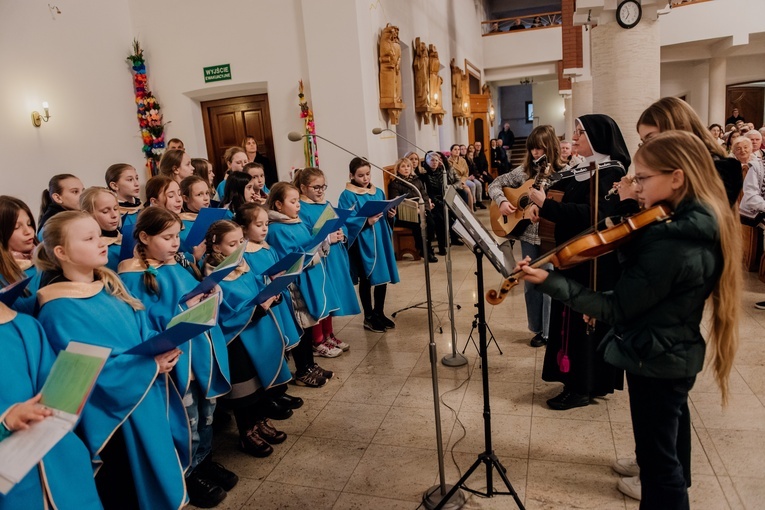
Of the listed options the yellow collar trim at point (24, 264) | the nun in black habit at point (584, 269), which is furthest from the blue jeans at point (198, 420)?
the nun in black habit at point (584, 269)

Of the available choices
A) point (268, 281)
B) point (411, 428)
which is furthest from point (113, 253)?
point (411, 428)

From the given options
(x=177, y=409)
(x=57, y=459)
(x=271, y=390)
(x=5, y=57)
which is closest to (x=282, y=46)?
(x=5, y=57)

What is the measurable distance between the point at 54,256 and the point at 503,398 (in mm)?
2496

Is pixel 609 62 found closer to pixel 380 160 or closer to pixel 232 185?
pixel 380 160

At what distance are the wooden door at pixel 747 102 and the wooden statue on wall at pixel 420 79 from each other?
11646mm

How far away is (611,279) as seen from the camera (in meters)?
2.78

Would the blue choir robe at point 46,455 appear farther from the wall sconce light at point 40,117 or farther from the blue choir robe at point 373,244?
the wall sconce light at point 40,117

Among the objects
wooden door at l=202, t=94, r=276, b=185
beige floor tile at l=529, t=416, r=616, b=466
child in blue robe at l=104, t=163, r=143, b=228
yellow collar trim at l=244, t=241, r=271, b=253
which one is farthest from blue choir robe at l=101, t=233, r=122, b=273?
wooden door at l=202, t=94, r=276, b=185

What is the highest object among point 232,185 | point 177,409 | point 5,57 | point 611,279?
A: point 5,57

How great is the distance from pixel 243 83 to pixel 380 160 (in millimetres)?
2036

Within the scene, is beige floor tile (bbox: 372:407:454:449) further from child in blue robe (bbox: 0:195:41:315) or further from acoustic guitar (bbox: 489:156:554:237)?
child in blue robe (bbox: 0:195:41:315)

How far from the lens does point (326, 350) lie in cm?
420

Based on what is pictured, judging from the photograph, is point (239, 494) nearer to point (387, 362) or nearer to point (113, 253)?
point (113, 253)

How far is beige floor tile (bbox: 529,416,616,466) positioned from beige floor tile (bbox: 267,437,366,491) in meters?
0.91
